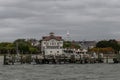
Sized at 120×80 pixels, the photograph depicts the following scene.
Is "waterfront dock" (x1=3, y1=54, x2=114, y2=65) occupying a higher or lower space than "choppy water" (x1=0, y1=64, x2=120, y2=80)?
higher

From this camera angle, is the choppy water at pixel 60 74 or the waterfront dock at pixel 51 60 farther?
the waterfront dock at pixel 51 60

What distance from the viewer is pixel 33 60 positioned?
476 ft

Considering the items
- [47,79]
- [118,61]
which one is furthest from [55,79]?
[118,61]

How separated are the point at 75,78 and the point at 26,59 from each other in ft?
242

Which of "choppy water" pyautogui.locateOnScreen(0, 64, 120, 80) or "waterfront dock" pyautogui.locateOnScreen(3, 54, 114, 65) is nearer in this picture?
"choppy water" pyautogui.locateOnScreen(0, 64, 120, 80)

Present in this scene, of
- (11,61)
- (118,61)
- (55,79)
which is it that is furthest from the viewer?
(118,61)

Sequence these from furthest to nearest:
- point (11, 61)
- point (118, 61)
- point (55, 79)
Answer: point (118, 61), point (11, 61), point (55, 79)

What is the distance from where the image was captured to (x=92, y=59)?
148 m

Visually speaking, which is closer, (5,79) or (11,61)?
(5,79)

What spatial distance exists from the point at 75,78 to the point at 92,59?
7267 cm

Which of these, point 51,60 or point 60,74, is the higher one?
point 51,60

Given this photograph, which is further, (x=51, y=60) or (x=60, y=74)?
(x=51, y=60)

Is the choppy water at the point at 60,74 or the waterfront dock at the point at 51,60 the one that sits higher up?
the waterfront dock at the point at 51,60

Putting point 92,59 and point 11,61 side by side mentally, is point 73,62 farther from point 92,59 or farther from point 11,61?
point 11,61
